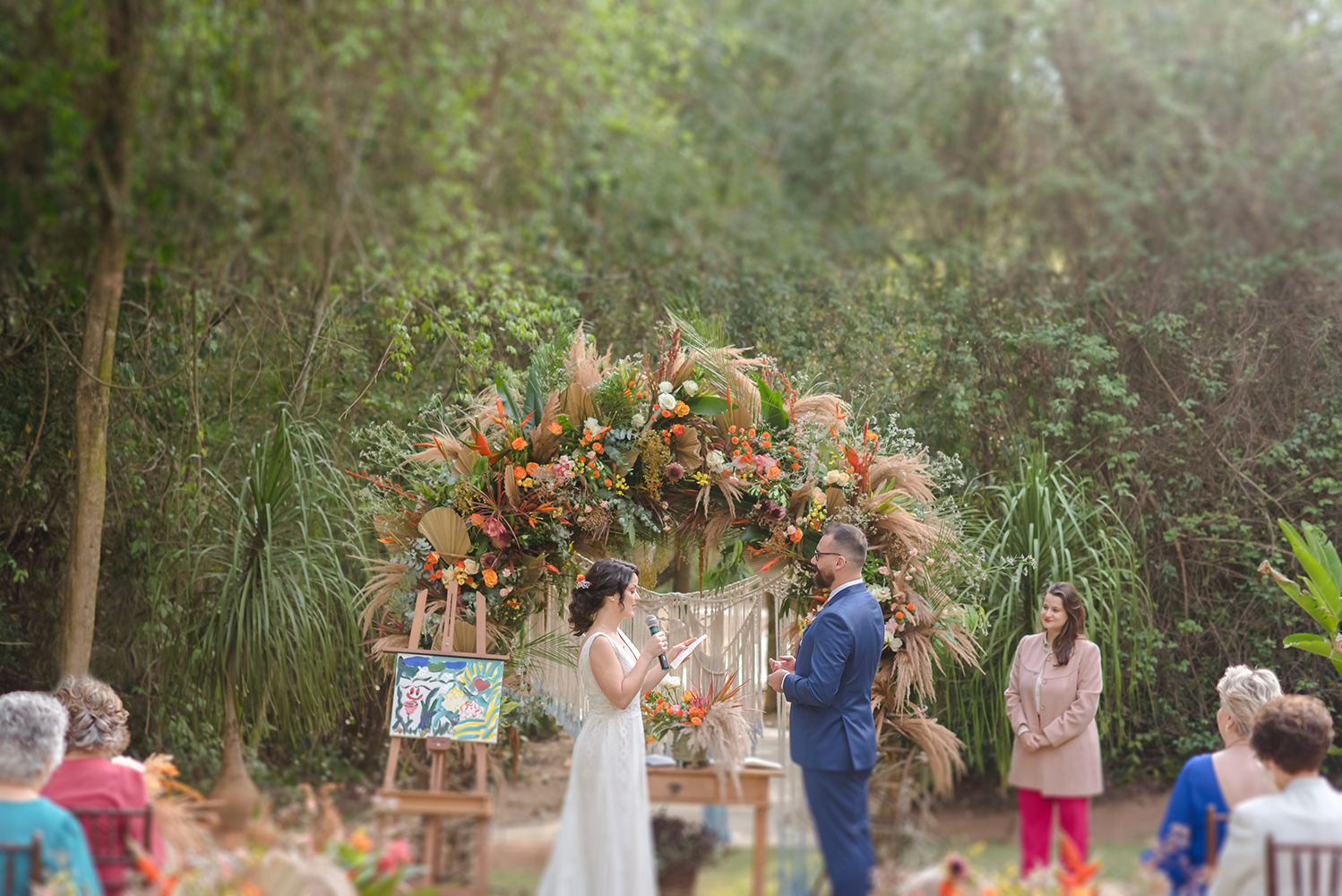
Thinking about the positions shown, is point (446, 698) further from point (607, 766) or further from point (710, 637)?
point (710, 637)

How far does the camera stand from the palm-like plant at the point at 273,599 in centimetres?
578

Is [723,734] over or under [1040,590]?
under

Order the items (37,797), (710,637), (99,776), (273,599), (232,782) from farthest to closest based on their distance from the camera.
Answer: (232,782) → (273,599) → (710,637) → (99,776) → (37,797)

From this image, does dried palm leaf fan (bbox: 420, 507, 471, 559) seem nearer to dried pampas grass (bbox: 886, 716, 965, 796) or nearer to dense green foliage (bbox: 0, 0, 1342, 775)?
dense green foliage (bbox: 0, 0, 1342, 775)

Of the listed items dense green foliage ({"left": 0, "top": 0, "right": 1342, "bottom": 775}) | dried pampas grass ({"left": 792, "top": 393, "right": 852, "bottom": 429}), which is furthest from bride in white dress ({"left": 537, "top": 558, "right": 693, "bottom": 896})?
dense green foliage ({"left": 0, "top": 0, "right": 1342, "bottom": 775})

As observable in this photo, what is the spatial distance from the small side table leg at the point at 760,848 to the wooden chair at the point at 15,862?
7.41 ft

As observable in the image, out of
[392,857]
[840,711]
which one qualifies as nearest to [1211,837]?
[840,711]

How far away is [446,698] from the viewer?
465 centimetres

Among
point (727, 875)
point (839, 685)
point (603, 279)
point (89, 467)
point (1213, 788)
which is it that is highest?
point (603, 279)

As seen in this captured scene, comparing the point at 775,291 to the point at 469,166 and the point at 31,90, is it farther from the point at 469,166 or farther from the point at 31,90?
the point at 31,90

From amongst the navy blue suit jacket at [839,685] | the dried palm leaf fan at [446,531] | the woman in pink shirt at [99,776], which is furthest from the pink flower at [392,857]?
the dried palm leaf fan at [446,531]

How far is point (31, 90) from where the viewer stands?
3613 millimetres

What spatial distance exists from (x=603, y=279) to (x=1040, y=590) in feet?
12.7

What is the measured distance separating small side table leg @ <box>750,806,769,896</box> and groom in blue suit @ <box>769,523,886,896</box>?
0.66ft
